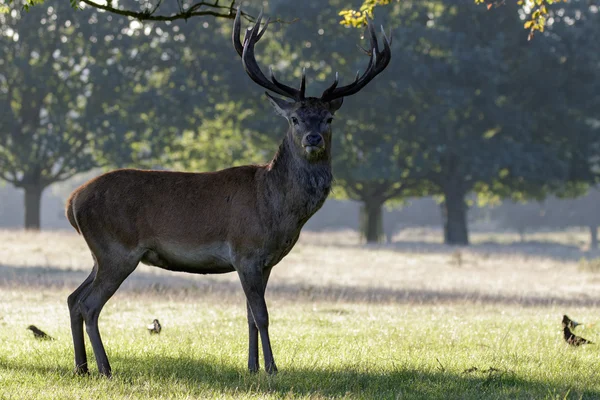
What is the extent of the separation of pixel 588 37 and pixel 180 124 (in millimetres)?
15200

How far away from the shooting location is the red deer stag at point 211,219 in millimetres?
7113

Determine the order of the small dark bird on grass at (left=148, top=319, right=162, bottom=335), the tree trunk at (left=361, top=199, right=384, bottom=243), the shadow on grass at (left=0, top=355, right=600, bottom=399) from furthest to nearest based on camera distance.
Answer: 1. the tree trunk at (left=361, top=199, right=384, bottom=243)
2. the small dark bird on grass at (left=148, top=319, right=162, bottom=335)
3. the shadow on grass at (left=0, top=355, right=600, bottom=399)

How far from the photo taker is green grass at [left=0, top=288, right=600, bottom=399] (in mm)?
6344

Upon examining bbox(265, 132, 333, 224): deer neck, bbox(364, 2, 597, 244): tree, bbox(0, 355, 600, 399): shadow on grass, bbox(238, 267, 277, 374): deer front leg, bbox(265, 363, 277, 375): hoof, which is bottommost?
bbox(0, 355, 600, 399): shadow on grass

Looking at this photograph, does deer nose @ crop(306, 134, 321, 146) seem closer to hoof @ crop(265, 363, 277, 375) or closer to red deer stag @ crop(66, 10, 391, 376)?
red deer stag @ crop(66, 10, 391, 376)

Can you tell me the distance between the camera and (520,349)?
8578mm

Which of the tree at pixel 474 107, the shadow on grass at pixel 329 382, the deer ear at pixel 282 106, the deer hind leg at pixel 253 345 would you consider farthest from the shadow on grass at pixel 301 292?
the tree at pixel 474 107

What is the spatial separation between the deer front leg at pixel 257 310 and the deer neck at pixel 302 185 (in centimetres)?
60

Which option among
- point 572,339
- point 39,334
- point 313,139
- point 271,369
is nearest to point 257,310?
point 271,369

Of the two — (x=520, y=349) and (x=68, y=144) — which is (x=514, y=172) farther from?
(x=520, y=349)

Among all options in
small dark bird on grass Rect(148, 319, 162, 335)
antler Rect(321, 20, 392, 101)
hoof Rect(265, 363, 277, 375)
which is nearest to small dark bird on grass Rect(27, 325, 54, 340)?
small dark bird on grass Rect(148, 319, 162, 335)

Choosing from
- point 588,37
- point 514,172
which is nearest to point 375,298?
point 514,172

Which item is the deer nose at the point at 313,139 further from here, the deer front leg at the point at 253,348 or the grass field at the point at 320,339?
the grass field at the point at 320,339

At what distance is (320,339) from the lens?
9227 millimetres
